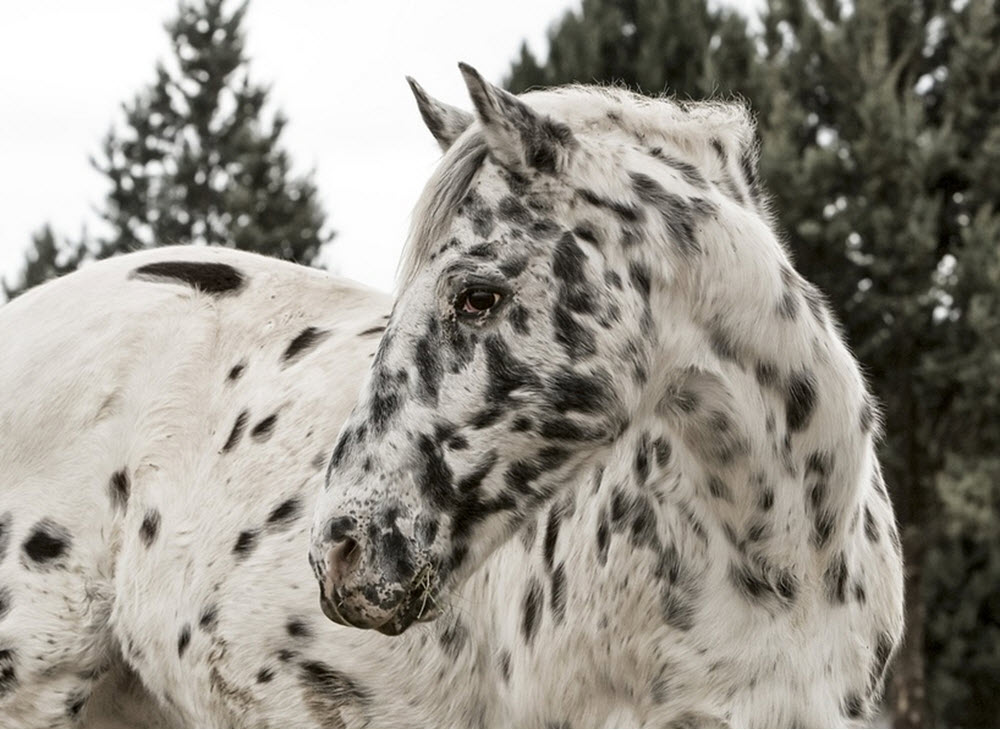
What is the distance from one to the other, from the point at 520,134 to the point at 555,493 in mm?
891

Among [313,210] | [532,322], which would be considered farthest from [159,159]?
[532,322]

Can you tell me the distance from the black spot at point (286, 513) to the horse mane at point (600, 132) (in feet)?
3.80

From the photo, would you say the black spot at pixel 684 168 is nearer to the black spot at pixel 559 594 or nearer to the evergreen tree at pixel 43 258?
the black spot at pixel 559 594

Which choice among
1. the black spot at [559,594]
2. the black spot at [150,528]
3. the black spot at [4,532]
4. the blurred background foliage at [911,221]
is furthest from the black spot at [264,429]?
the blurred background foliage at [911,221]

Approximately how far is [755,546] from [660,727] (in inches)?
20.7

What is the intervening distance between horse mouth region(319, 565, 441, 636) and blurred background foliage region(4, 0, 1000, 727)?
15.6 metres

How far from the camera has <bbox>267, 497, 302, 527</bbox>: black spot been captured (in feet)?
14.2

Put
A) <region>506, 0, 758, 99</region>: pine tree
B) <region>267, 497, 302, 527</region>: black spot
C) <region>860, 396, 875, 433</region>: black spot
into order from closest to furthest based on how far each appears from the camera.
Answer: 1. <region>860, 396, 875, 433</region>: black spot
2. <region>267, 497, 302, 527</region>: black spot
3. <region>506, 0, 758, 99</region>: pine tree

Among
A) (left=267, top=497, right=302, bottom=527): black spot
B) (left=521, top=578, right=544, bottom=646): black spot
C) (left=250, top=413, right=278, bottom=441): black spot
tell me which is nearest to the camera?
(left=521, top=578, right=544, bottom=646): black spot

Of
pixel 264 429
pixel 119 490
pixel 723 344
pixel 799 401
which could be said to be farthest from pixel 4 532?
pixel 799 401

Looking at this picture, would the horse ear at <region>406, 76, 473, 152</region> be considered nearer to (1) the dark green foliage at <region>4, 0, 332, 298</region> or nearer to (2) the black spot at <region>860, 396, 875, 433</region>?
(2) the black spot at <region>860, 396, 875, 433</region>

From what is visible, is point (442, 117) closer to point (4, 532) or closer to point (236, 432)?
point (236, 432)

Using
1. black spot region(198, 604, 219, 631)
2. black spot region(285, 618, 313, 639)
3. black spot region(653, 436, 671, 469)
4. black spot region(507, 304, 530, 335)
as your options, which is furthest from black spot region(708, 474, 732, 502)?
black spot region(198, 604, 219, 631)

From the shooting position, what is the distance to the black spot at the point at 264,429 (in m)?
4.54
